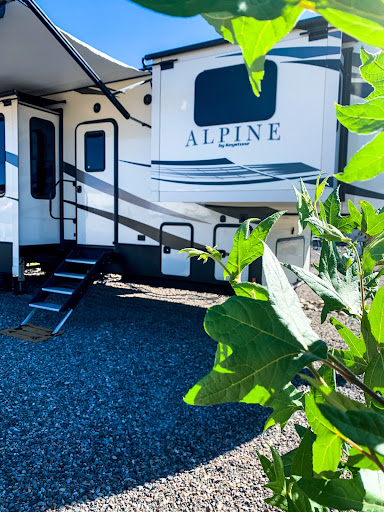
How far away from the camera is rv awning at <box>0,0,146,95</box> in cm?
441

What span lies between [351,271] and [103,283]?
675 centimetres

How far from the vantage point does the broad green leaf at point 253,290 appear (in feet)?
1.31

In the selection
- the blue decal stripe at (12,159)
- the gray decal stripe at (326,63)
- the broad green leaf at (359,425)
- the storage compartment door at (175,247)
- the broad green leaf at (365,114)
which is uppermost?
the gray decal stripe at (326,63)

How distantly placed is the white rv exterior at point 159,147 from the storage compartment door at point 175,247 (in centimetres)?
1

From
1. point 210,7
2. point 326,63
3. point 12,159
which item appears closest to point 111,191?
point 12,159

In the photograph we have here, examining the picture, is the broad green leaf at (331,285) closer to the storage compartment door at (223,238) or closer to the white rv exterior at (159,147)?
the white rv exterior at (159,147)

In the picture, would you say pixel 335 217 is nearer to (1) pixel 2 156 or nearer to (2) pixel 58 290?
(2) pixel 58 290

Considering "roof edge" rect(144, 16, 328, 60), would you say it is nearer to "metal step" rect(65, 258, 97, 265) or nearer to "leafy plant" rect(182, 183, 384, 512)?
"metal step" rect(65, 258, 97, 265)

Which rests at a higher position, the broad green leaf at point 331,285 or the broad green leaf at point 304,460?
the broad green leaf at point 331,285

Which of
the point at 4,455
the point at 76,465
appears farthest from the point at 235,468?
the point at 4,455

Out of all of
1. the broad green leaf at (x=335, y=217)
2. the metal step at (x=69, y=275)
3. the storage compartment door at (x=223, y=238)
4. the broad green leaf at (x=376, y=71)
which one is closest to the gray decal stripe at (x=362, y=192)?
the storage compartment door at (x=223, y=238)

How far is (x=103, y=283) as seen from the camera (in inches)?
281

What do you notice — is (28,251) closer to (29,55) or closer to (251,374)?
(29,55)

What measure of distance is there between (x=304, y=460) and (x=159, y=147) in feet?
15.0
